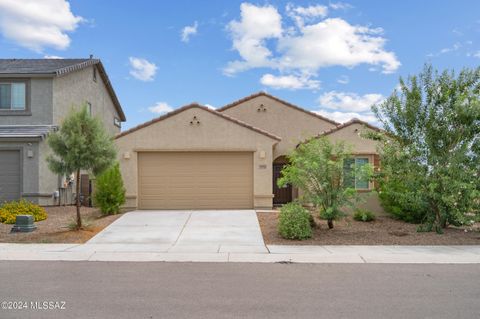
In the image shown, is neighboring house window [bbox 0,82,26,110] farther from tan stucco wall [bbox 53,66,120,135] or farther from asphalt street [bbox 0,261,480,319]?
asphalt street [bbox 0,261,480,319]

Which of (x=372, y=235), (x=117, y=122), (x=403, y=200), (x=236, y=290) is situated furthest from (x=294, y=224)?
(x=117, y=122)

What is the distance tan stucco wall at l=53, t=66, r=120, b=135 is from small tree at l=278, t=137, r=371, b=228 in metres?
8.70

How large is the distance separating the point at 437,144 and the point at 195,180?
9.01 m

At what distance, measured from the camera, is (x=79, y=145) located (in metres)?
12.2

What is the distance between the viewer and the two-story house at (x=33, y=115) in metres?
17.7

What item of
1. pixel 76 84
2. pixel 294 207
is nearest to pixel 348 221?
pixel 294 207

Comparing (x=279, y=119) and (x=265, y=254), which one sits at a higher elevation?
(x=279, y=119)

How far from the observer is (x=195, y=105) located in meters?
17.2

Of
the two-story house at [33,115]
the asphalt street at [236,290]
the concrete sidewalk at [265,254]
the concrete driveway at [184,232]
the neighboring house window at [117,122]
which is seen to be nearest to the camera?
the asphalt street at [236,290]

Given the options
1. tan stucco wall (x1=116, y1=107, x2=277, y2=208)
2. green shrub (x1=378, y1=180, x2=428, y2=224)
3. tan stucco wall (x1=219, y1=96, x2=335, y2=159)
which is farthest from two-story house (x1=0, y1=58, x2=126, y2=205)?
green shrub (x1=378, y1=180, x2=428, y2=224)

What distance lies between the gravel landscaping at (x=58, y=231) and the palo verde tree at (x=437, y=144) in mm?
9213

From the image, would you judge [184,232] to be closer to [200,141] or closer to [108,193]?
[108,193]

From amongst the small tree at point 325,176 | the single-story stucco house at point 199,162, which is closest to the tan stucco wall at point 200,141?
the single-story stucco house at point 199,162

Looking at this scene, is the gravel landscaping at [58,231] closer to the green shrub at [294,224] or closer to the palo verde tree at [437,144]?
the green shrub at [294,224]
